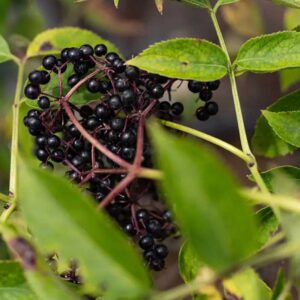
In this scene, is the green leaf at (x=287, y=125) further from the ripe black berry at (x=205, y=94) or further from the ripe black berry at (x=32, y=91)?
the ripe black berry at (x=32, y=91)

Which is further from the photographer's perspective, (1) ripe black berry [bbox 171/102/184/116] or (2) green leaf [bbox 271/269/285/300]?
Result: (1) ripe black berry [bbox 171/102/184/116]

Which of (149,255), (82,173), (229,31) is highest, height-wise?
(82,173)

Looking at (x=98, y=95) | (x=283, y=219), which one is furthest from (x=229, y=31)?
(x=283, y=219)

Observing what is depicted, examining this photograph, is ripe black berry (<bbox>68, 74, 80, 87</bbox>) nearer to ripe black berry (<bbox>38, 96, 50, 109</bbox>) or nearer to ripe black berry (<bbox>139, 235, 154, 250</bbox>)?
ripe black berry (<bbox>38, 96, 50, 109</bbox>)

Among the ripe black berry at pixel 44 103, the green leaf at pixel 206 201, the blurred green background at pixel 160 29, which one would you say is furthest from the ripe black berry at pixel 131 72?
the blurred green background at pixel 160 29

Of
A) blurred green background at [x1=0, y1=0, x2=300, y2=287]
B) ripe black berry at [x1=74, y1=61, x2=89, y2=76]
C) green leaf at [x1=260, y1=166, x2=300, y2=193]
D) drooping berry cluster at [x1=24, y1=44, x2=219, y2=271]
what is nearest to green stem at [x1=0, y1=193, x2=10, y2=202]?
drooping berry cluster at [x1=24, y1=44, x2=219, y2=271]

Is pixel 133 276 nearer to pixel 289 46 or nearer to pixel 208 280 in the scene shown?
pixel 208 280

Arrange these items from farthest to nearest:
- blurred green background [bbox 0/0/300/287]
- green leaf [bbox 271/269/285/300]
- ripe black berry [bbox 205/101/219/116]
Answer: blurred green background [bbox 0/0/300/287]
ripe black berry [bbox 205/101/219/116]
green leaf [bbox 271/269/285/300]
